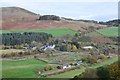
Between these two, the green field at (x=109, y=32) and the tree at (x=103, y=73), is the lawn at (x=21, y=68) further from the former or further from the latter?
the green field at (x=109, y=32)

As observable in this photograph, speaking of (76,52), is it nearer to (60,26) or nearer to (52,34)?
(52,34)

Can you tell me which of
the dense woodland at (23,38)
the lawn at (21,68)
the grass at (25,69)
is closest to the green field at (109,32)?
the dense woodland at (23,38)

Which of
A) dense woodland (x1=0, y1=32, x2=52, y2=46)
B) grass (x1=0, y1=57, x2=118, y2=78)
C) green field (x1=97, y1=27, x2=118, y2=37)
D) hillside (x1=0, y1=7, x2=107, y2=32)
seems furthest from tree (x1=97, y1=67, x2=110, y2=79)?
hillside (x1=0, y1=7, x2=107, y2=32)

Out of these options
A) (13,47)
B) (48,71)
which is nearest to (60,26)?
(13,47)

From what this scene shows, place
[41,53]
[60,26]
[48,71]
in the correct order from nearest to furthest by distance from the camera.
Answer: [48,71] → [41,53] → [60,26]

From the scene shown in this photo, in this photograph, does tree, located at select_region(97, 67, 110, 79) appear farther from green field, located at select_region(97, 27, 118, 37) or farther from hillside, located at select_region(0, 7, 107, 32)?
hillside, located at select_region(0, 7, 107, 32)

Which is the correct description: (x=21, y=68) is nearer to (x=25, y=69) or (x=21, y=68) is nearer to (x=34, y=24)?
(x=25, y=69)

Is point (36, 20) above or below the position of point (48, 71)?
above
